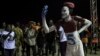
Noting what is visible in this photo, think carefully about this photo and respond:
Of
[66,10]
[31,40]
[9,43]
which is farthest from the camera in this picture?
[31,40]

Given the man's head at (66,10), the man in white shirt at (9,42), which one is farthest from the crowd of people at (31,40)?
the man's head at (66,10)

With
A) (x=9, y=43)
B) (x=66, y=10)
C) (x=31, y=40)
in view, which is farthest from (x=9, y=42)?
(x=66, y=10)

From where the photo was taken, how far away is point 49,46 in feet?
59.0

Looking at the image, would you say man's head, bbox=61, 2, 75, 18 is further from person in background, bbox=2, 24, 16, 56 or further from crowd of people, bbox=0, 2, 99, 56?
person in background, bbox=2, 24, 16, 56

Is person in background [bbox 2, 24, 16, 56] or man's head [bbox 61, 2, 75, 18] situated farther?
person in background [bbox 2, 24, 16, 56]

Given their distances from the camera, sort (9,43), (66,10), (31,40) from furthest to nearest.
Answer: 1. (31,40)
2. (9,43)
3. (66,10)

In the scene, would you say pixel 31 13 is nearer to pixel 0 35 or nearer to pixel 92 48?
pixel 92 48

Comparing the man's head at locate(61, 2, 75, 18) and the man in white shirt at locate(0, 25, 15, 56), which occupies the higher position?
the man's head at locate(61, 2, 75, 18)

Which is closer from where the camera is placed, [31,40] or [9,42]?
[9,42]

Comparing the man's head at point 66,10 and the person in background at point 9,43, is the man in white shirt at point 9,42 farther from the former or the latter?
the man's head at point 66,10

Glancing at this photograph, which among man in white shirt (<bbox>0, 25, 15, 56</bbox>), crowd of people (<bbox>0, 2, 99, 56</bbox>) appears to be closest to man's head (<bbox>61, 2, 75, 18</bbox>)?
crowd of people (<bbox>0, 2, 99, 56</bbox>)

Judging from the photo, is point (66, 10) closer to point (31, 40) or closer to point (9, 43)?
point (9, 43)

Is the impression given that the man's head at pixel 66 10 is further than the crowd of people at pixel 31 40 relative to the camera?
No

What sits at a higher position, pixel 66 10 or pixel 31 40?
pixel 66 10
